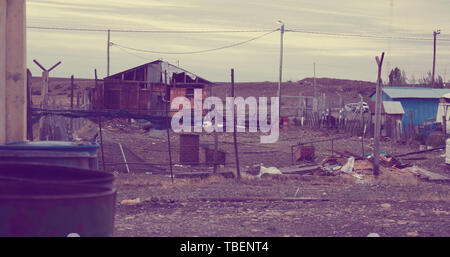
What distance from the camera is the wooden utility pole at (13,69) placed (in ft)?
18.3

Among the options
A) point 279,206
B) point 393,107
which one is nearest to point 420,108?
point 393,107

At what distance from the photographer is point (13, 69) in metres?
5.60

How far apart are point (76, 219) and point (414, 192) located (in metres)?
8.38

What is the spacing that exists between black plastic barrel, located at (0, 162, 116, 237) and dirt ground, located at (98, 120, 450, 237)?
272 centimetres

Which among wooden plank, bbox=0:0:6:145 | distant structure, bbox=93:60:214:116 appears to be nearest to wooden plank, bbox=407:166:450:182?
wooden plank, bbox=0:0:6:145

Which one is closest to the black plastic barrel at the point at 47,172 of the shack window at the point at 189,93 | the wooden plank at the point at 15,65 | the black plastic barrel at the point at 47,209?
the black plastic barrel at the point at 47,209

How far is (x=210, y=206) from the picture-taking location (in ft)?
27.3

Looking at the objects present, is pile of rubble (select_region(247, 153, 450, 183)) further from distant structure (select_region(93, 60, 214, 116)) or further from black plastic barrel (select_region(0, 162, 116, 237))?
distant structure (select_region(93, 60, 214, 116))

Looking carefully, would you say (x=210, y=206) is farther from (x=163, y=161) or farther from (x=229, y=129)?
(x=229, y=129)

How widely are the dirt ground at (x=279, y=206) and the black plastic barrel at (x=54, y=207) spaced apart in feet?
8.93

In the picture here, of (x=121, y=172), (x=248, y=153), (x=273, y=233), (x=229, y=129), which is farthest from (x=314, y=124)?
(x=273, y=233)

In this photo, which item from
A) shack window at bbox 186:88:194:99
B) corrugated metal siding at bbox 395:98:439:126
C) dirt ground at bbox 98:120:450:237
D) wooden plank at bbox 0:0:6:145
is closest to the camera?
wooden plank at bbox 0:0:6:145

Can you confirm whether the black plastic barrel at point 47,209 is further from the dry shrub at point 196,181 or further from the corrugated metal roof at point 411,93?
the corrugated metal roof at point 411,93

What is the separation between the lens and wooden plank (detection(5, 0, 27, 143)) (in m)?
5.59
